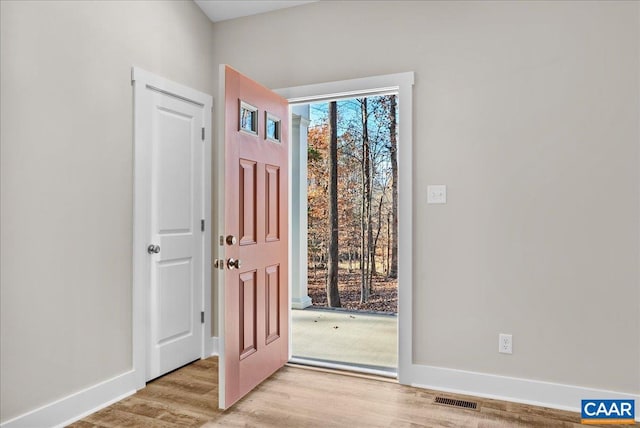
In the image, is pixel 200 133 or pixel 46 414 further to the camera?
pixel 200 133

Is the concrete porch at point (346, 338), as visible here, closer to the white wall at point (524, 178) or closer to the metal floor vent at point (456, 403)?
the metal floor vent at point (456, 403)

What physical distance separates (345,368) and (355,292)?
2.97 metres

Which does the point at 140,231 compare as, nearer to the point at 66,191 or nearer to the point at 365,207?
the point at 66,191

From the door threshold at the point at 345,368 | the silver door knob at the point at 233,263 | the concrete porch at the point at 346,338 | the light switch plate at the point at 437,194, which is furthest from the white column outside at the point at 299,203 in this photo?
the silver door knob at the point at 233,263

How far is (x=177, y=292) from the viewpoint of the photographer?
127 inches

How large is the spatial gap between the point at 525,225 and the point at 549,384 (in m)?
0.98

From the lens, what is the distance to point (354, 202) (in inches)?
243

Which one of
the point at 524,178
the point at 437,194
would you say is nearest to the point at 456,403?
the point at 437,194

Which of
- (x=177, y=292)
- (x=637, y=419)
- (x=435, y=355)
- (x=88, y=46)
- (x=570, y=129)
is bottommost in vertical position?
(x=637, y=419)

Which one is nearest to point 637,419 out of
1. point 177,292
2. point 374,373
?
point 374,373

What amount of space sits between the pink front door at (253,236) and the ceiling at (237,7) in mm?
780

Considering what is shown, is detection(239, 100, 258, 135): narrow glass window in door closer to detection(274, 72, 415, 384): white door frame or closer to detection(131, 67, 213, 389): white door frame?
detection(131, 67, 213, 389): white door frame

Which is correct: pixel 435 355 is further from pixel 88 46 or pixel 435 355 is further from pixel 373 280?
pixel 373 280

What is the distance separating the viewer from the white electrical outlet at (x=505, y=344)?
269 cm
